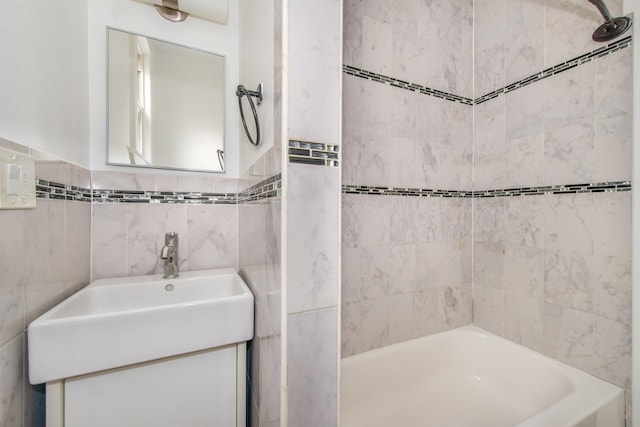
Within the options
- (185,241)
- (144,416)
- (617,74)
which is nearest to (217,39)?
(185,241)

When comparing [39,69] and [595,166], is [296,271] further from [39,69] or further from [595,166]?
[595,166]

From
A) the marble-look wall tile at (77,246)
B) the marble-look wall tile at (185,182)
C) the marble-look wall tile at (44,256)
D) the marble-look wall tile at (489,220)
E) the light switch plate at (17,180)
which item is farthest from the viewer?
the marble-look wall tile at (489,220)

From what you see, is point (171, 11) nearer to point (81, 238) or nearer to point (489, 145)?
point (81, 238)

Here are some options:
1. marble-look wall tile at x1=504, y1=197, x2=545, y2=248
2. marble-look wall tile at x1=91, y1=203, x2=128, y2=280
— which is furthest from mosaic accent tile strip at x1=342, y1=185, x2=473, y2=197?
marble-look wall tile at x1=91, y1=203, x2=128, y2=280

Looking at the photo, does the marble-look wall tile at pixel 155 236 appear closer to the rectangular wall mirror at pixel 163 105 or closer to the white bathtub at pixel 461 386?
the rectangular wall mirror at pixel 163 105

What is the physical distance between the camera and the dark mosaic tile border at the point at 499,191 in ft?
3.59

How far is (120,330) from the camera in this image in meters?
0.75

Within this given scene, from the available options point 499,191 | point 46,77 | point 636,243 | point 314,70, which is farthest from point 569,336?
point 46,77

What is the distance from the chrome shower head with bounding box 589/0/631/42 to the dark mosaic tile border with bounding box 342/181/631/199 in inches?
23.9

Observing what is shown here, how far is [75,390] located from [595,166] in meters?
2.12

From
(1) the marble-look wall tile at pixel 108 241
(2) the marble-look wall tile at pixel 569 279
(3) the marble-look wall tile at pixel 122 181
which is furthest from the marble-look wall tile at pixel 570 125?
(1) the marble-look wall tile at pixel 108 241

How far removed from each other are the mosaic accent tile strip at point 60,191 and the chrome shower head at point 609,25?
2058 millimetres

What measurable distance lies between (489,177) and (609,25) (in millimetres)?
772

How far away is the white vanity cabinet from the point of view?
762 millimetres
